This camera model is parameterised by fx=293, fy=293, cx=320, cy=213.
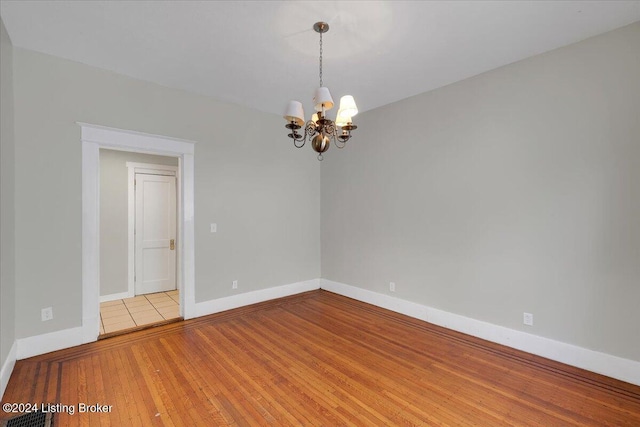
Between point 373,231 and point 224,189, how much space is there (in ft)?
7.44

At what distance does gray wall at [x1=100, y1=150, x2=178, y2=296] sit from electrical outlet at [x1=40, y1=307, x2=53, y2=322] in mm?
1844

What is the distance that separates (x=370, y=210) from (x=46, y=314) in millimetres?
3963

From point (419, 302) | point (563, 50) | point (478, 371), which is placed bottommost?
point (478, 371)

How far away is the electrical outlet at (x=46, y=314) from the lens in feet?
9.55

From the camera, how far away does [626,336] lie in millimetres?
2463

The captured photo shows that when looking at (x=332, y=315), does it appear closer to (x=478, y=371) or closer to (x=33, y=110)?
(x=478, y=371)

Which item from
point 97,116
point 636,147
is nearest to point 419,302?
point 636,147

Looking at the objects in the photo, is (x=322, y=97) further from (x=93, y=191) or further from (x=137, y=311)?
(x=137, y=311)

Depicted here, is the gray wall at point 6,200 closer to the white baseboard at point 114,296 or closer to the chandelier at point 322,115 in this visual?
the white baseboard at point 114,296

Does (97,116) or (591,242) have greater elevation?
(97,116)

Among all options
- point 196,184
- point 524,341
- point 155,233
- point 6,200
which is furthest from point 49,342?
point 524,341

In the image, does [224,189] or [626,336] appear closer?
[626,336]

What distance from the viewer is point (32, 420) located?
6.55 feet

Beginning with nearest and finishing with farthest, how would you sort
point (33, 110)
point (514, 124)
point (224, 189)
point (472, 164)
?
point (33, 110) → point (514, 124) → point (472, 164) → point (224, 189)
